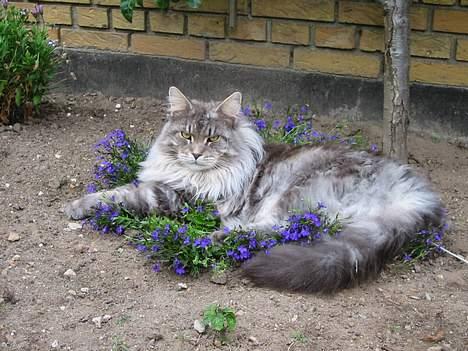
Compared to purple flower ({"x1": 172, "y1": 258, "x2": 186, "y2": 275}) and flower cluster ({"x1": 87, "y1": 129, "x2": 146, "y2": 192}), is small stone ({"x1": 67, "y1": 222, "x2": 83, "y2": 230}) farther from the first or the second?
purple flower ({"x1": 172, "y1": 258, "x2": 186, "y2": 275})

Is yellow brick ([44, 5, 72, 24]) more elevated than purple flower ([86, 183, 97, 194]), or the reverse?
yellow brick ([44, 5, 72, 24])

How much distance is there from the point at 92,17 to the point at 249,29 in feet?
4.42

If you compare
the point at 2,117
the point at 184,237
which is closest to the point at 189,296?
the point at 184,237

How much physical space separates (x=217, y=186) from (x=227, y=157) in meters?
0.18

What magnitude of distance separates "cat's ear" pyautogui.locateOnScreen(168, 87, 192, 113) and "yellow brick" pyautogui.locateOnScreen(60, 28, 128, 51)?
1.71m

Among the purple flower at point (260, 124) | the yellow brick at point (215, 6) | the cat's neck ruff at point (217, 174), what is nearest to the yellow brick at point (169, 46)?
the yellow brick at point (215, 6)

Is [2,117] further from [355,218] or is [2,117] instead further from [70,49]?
[355,218]

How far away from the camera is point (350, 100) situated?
522 cm

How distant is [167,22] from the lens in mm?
5508

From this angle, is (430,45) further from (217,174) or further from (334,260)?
(334,260)

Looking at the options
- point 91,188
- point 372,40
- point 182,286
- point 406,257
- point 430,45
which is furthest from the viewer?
point 372,40

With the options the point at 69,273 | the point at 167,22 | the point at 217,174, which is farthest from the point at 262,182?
the point at 167,22

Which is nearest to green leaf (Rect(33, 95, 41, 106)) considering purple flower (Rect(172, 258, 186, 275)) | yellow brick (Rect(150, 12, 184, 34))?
yellow brick (Rect(150, 12, 184, 34))

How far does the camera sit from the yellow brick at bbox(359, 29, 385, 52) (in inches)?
199
